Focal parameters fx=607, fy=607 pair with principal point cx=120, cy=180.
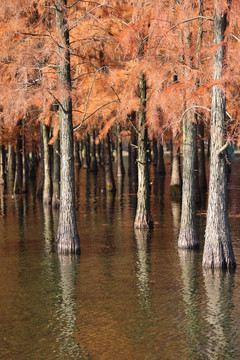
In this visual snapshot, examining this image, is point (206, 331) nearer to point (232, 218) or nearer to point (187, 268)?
point (187, 268)

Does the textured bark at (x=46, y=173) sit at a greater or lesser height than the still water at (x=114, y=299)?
greater

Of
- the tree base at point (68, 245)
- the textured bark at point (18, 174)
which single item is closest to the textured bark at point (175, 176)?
the textured bark at point (18, 174)

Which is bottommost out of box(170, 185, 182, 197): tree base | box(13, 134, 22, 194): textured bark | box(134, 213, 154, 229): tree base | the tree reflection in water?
the tree reflection in water

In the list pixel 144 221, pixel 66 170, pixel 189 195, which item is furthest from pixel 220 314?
pixel 144 221

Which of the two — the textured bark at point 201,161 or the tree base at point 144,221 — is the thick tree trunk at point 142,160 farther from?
the textured bark at point 201,161

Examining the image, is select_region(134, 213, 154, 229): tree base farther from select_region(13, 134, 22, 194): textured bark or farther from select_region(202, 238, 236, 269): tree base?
select_region(13, 134, 22, 194): textured bark

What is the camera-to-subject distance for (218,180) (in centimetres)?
1722

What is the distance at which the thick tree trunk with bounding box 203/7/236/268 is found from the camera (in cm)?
1711

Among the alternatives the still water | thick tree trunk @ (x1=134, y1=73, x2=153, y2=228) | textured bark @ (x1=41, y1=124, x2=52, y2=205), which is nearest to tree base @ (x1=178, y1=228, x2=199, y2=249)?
the still water

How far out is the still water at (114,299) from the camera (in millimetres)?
11703

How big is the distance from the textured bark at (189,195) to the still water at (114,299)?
640mm

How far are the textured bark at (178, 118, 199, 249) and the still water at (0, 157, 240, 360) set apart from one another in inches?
25.2

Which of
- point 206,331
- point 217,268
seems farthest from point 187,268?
point 206,331

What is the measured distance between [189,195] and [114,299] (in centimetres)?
651
